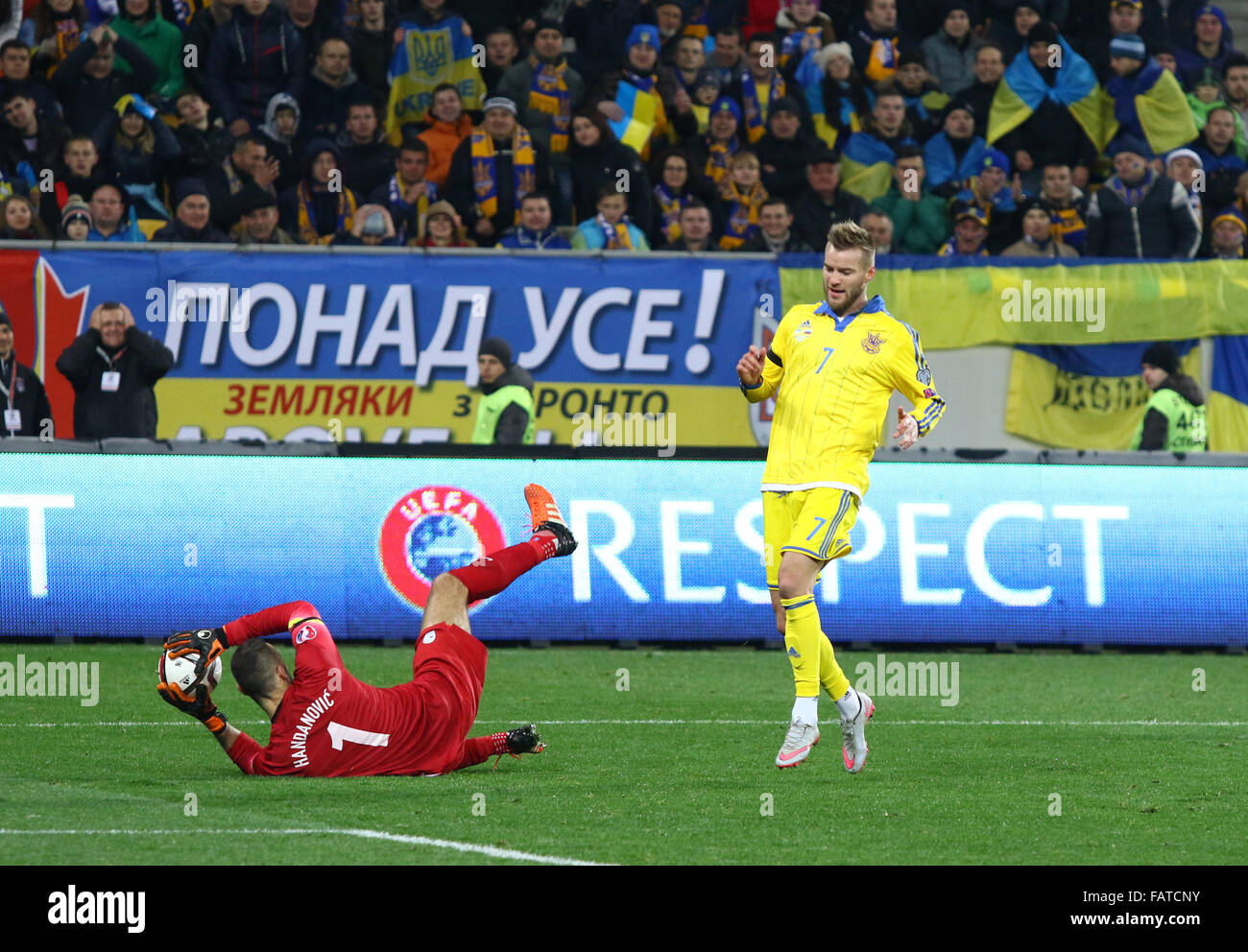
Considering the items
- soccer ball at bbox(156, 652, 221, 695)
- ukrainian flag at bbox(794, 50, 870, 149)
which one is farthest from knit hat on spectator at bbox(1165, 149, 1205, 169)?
soccer ball at bbox(156, 652, 221, 695)

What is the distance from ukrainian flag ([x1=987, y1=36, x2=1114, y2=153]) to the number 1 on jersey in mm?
12323

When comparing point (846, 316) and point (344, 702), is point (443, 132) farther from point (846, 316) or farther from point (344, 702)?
point (344, 702)

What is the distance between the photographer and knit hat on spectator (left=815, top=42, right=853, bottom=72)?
18.9m

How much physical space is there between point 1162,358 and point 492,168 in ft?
19.7

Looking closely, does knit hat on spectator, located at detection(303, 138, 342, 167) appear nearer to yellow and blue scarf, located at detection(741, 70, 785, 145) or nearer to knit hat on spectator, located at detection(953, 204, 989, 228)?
yellow and blue scarf, located at detection(741, 70, 785, 145)

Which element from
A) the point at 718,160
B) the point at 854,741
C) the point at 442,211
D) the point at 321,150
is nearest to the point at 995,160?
the point at 718,160

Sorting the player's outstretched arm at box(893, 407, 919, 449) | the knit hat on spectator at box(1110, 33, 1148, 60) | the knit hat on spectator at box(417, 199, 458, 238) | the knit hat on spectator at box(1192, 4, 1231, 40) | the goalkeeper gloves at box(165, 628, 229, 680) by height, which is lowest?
the goalkeeper gloves at box(165, 628, 229, 680)

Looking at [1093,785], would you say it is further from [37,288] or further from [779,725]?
[37,288]

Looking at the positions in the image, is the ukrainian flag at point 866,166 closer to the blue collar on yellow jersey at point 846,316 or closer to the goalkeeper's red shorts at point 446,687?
the blue collar on yellow jersey at point 846,316

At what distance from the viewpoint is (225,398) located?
54.3 ft

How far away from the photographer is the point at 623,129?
18.2 meters

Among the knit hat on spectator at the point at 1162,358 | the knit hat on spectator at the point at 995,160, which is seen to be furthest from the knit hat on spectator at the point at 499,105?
the knit hat on spectator at the point at 1162,358
